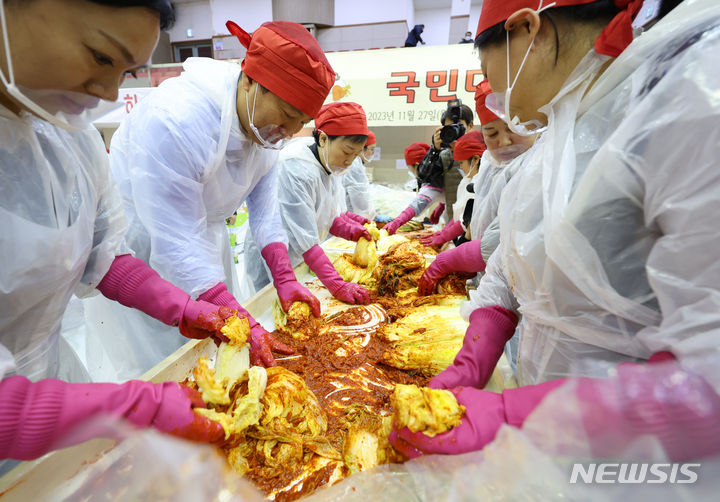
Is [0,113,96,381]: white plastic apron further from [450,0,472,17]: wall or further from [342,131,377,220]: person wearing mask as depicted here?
[450,0,472,17]: wall

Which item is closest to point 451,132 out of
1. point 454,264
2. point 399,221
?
point 399,221

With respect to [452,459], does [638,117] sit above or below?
above

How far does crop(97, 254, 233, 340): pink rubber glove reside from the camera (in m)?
1.49

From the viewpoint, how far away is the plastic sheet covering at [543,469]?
0.70 metres

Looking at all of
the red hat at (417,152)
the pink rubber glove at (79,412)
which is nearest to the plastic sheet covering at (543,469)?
the pink rubber glove at (79,412)

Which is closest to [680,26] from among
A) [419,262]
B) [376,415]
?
[376,415]

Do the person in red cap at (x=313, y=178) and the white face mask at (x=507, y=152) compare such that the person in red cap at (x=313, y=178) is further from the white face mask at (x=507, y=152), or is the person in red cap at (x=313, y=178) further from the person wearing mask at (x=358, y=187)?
the person wearing mask at (x=358, y=187)

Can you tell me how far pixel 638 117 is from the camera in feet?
2.40

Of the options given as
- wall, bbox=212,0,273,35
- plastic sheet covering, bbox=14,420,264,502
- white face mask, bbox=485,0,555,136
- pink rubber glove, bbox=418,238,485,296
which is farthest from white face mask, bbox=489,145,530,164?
wall, bbox=212,0,273,35

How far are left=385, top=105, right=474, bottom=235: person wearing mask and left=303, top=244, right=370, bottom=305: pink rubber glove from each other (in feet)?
6.68

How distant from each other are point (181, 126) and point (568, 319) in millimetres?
1866

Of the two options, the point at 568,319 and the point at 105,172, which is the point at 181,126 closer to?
the point at 105,172

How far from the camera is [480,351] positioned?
1.42 m

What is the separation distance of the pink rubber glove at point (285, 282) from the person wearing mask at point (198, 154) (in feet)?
1.42
